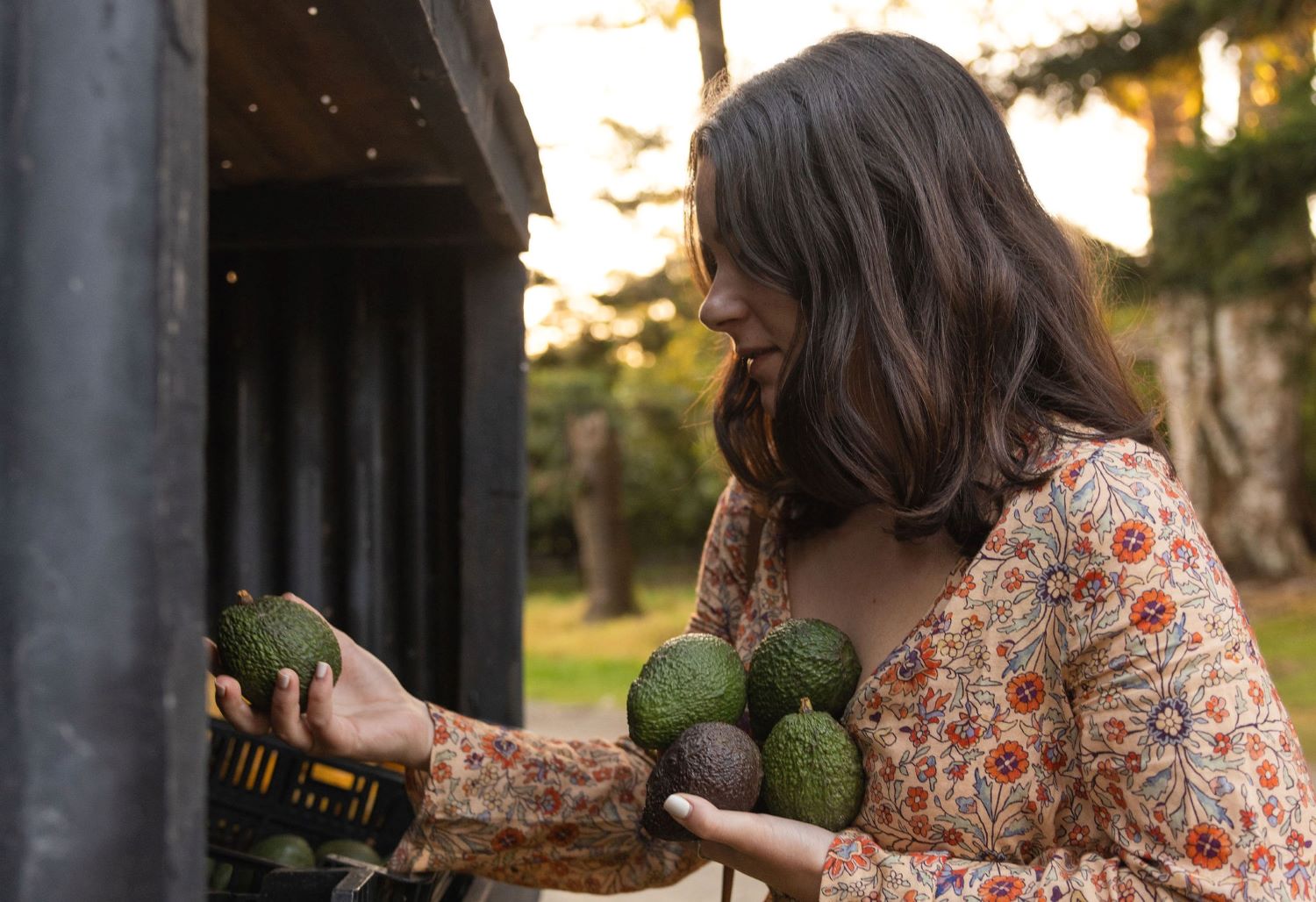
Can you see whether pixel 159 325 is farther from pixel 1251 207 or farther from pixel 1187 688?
pixel 1251 207

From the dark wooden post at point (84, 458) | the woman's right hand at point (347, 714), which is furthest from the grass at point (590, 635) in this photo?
the dark wooden post at point (84, 458)

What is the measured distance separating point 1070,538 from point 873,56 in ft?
2.71

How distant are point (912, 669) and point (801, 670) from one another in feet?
0.57

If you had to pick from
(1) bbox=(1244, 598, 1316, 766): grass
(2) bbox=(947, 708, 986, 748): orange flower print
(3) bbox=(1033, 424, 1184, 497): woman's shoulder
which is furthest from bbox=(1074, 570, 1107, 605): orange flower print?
(1) bbox=(1244, 598, 1316, 766): grass

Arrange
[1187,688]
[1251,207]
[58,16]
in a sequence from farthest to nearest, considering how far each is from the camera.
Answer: [1251,207] → [1187,688] → [58,16]

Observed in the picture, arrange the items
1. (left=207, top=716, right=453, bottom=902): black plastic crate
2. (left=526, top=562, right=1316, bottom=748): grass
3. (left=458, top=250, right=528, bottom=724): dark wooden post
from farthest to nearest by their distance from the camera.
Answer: (left=526, top=562, right=1316, bottom=748): grass → (left=458, top=250, right=528, bottom=724): dark wooden post → (left=207, top=716, right=453, bottom=902): black plastic crate

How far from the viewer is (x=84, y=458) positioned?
3.05ft

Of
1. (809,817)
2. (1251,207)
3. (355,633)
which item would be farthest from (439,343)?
(1251,207)

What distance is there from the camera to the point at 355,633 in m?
3.38

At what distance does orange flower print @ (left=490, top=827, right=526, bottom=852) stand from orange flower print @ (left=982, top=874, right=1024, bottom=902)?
36.6 inches

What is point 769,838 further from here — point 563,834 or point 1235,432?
point 1235,432

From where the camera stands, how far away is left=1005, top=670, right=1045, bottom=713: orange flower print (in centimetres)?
167

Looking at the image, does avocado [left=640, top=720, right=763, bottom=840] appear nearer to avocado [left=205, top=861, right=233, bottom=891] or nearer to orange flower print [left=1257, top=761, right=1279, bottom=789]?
orange flower print [left=1257, top=761, right=1279, bottom=789]

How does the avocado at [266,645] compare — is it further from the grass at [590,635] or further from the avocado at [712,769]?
the grass at [590,635]
